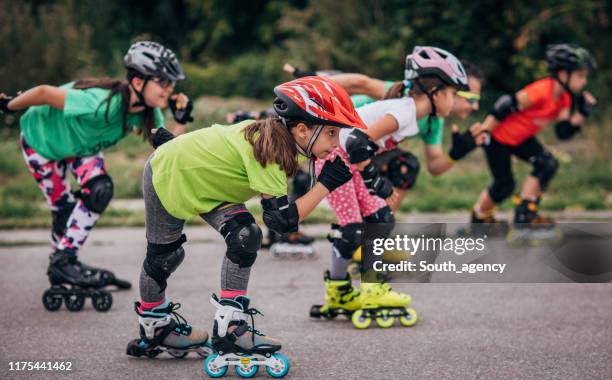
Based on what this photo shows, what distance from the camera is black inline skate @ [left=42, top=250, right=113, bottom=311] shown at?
611 cm

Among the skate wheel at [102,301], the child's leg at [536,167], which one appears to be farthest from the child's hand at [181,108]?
the child's leg at [536,167]

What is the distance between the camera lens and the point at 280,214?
4.20m

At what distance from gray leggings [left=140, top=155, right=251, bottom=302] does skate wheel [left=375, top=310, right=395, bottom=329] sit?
1.37 metres

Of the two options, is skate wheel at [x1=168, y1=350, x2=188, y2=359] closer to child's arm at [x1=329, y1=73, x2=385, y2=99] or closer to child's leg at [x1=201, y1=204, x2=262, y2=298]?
child's leg at [x1=201, y1=204, x2=262, y2=298]

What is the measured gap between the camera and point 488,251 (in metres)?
8.16

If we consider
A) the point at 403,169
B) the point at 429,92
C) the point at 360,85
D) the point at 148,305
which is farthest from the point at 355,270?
the point at 148,305

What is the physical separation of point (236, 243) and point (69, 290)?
2.24 m

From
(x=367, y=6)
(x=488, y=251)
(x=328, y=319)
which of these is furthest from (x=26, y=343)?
(x=367, y=6)

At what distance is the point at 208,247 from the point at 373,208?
129 inches

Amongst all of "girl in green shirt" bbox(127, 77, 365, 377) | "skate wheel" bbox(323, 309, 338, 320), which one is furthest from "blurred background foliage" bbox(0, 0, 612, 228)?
"girl in green shirt" bbox(127, 77, 365, 377)

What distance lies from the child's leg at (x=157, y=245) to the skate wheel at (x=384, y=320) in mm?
1529

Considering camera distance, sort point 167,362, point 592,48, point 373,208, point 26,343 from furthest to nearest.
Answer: point 592,48
point 373,208
point 26,343
point 167,362

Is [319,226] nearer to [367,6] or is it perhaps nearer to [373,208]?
[373,208]

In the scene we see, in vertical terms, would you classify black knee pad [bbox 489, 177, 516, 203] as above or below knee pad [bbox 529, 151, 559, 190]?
below
